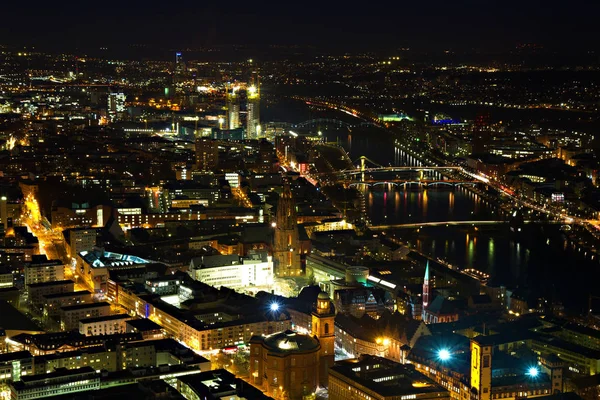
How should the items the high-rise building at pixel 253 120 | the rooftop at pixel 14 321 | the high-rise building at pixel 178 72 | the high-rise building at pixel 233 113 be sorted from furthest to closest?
the high-rise building at pixel 178 72
the high-rise building at pixel 233 113
the high-rise building at pixel 253 120
the rooftop at pixel 14 321

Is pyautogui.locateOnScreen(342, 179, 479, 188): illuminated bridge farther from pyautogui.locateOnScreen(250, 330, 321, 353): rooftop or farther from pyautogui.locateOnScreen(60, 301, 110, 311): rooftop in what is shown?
pyautogui.locateOnScreen(250, 330, 321, 353): rooftop

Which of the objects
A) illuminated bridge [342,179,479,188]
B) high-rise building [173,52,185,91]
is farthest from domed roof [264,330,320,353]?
high-rise building [173,52,185,91]

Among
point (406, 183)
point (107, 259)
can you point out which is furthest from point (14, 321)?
point (406, 183)

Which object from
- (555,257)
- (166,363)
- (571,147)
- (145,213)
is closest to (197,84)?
(571,147)

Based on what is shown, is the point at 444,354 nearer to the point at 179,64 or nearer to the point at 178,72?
→ the point at 178,72

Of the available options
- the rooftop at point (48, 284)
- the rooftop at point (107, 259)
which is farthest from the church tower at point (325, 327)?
the rooftop at point (107, 259)

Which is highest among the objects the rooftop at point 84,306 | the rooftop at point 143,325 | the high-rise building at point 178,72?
the high-rise building at point 178,72

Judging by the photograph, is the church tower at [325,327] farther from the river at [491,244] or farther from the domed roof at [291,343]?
the river at [491,244]
